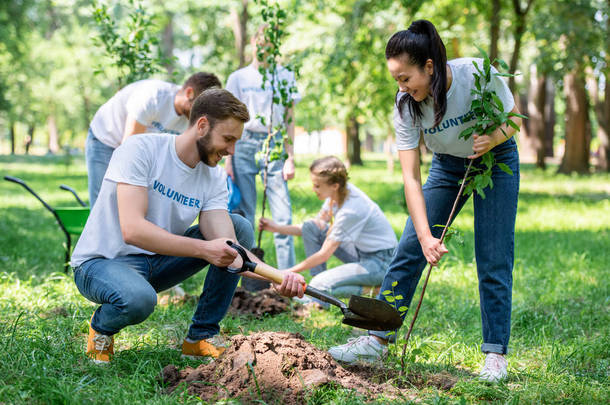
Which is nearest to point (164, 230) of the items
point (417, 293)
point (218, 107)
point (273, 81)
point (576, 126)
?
point (218, 107)

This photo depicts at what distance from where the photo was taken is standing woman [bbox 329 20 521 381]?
9.16ft

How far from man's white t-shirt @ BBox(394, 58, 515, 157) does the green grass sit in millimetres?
1098

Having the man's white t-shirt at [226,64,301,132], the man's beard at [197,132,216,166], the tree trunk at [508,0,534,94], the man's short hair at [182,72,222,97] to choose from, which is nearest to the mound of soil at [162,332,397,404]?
the man's beard at [197,132,216,166]

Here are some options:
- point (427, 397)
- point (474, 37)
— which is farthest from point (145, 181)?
point (474, 37)

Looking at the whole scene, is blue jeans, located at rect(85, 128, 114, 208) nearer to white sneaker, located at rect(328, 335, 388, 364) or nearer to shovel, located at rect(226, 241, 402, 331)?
shovel, located at rect(226, 241, 402, 331)

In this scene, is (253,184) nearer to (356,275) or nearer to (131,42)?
(356,275)

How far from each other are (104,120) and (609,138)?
53.2 feet

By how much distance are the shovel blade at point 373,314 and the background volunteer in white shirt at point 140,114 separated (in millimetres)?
1976

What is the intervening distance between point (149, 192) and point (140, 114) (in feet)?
4.77

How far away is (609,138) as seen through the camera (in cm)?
1702

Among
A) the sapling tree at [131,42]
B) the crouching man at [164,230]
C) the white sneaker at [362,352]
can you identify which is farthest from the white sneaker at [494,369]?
the sapling tree at [131,42]

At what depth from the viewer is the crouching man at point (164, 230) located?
283 centimetres

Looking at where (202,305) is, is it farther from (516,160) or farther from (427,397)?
(516,160)

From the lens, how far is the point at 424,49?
2.75 meters
